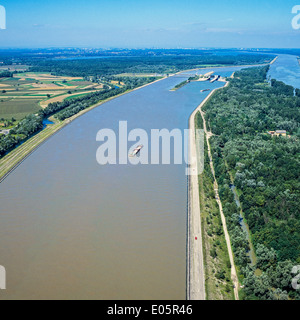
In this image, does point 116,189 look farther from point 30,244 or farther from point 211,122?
point 211,122

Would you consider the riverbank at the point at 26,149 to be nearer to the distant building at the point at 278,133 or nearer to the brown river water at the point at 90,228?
the brown river water at the point at 90,228

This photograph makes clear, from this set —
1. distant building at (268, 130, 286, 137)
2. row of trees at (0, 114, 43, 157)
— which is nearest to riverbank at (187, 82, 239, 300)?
distant building at (268, 130, 286, 137)

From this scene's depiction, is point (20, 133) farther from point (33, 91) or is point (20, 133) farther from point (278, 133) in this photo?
point (33, 91)

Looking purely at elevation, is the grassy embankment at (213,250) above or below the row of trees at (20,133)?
below

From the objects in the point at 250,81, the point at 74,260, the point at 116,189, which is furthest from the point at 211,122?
the point at 250,81

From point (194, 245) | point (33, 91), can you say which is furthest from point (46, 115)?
point (194, 245)

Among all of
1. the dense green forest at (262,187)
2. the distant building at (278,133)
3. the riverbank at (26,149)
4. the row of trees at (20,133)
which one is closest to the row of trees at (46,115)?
the row of trees at (20,133)
